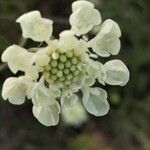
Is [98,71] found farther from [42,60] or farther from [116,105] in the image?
[116,105]

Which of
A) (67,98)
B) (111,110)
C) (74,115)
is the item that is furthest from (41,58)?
(111,110)

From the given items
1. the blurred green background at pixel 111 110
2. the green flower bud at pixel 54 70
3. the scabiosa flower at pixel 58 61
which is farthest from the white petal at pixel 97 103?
the blurred green background at pixel 111 110

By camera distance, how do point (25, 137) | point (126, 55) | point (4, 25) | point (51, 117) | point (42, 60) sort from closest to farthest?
point (42, 60) → point (51, 117) → point (4, 25) → point (25, 137) → point (126, 55)

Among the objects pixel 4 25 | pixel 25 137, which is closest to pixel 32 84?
pixel 4 25

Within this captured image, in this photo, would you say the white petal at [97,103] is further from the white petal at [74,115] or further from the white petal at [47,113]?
the white petal at [74,115]

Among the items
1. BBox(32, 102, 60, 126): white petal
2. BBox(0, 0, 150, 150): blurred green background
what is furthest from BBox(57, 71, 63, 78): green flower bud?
BBox(0, 0, 150, 150): blurred green background

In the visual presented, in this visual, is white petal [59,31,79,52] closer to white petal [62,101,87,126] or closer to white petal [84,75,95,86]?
white petal [84,75,95,86]

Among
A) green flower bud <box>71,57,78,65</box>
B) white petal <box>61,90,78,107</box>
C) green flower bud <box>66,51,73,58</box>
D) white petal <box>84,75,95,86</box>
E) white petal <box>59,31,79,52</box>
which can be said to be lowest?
white petal <box>61,90,78,107</box>
